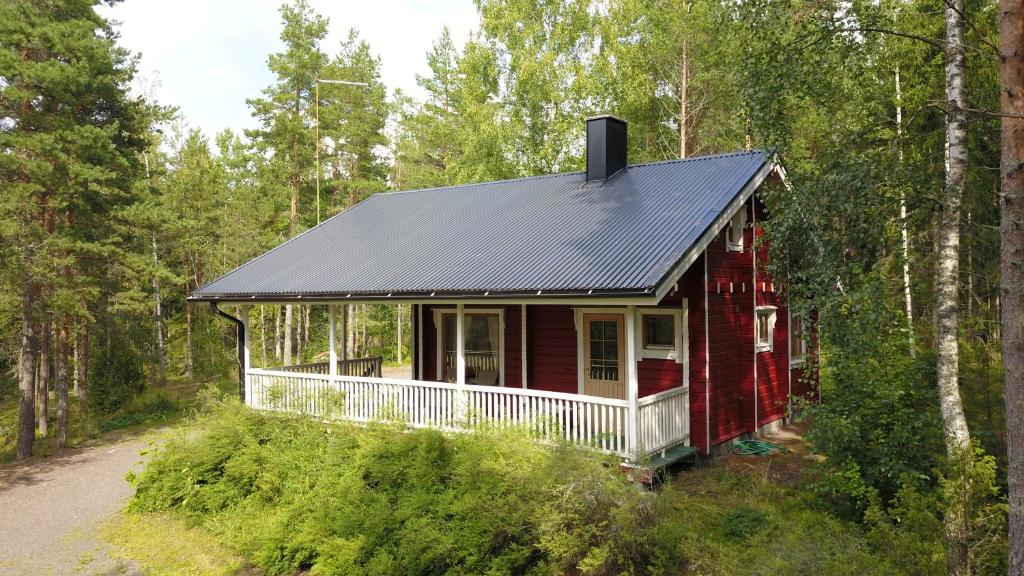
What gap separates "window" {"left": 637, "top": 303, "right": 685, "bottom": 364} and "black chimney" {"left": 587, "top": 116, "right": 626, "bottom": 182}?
415 cm

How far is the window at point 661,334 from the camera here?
9680mm

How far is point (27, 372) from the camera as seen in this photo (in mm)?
13594

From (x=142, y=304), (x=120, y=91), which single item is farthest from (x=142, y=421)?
(x=120, y=91)

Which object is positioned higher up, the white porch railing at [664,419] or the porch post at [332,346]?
the porch post at [332,346]

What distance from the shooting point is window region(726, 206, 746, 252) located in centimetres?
1059

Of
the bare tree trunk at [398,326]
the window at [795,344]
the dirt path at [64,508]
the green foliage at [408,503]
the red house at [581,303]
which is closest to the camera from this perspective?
the green foliage at [408,503]

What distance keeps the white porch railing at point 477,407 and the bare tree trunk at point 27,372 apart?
5155 mm

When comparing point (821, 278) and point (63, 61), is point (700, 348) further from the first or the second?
point (63, 61)

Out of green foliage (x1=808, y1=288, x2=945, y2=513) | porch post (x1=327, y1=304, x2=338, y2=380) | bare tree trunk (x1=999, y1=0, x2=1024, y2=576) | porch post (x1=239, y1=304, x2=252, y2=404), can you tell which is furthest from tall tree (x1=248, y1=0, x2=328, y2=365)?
bare tree trunk (x1=999, y1=0, x2=1024, y2=576)

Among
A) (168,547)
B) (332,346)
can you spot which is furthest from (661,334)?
(168,547)

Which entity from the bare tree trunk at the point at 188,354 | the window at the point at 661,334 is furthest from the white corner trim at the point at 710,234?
the bare tree trunk at the point at 188,354

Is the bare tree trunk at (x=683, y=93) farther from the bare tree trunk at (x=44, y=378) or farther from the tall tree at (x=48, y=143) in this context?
the bare tree trunk at (x=44, y=378)

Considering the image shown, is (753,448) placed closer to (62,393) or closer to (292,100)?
(62,393)

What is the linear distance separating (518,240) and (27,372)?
1139cm
